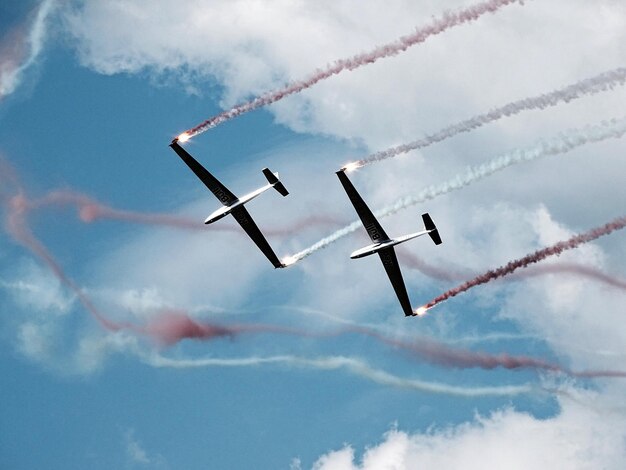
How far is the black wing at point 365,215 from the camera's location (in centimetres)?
7306

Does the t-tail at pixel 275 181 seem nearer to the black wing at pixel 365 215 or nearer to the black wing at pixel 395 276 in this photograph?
the black wing at pixel 365 215

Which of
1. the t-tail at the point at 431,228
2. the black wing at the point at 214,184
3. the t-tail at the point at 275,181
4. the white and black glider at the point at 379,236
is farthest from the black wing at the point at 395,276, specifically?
the black wing at the point at 214,184

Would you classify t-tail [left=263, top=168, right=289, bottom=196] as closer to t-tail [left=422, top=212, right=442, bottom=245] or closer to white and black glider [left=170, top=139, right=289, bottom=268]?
white and black glider [left=170, top=139, right=289, bottom=268]

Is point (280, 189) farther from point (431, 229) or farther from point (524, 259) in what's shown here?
point (524, 259)

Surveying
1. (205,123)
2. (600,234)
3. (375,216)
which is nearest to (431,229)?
(375,216)

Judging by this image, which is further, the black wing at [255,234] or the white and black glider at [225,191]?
the black wing at [255,234]

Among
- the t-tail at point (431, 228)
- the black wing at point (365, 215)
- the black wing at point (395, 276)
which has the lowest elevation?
the black wing at point (395, 276)

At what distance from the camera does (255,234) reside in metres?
88.1

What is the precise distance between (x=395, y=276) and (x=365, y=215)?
8.65 meters

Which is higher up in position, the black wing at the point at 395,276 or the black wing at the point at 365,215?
the black wing at the point at 365,215

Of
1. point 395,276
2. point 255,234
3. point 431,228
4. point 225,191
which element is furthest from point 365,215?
point 255,234

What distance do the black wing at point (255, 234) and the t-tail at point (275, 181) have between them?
5876mm

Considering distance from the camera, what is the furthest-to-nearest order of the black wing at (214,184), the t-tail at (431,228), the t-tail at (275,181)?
the black wing at (214,184) < the t-tail at (275,181) < the t-tail at (431,228)

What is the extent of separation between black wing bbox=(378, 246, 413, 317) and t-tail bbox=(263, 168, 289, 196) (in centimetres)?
948
